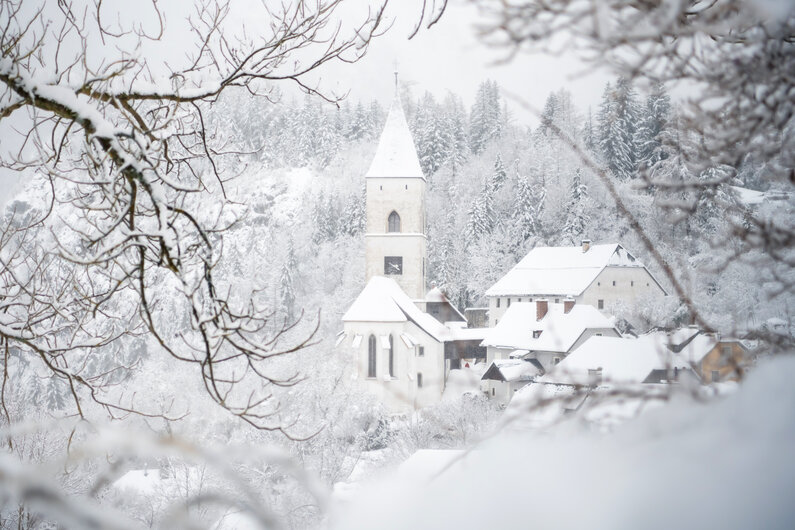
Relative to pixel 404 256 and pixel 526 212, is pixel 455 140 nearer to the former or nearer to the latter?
pixel 404 256

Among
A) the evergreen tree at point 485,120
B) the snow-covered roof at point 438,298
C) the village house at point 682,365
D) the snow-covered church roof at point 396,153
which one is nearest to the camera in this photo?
the village house at point 682,365

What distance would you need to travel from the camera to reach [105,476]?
55 cm

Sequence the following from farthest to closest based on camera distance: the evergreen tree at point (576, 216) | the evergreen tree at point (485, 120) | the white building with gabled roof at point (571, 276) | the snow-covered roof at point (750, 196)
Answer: the evergreen tree at point (485, 120) → the white building with gabled roof at point (571, 276) → the evergreen tree at point (576, 216) → the snow-covered roof at point (750, 196)

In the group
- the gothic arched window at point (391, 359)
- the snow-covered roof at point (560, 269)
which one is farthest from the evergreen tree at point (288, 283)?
the snow-covered roof at point (560, 269)

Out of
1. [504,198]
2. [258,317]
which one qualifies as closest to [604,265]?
[504,198]

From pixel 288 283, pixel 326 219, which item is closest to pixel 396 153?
pixel 288 283

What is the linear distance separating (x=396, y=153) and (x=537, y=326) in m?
13.3

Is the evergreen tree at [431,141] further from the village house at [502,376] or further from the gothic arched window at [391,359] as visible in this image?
the village house at [502,376]

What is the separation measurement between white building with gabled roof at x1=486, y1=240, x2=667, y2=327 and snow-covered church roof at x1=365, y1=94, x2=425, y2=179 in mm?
7596

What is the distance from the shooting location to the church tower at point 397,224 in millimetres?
29219

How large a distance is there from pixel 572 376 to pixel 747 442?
473 mm

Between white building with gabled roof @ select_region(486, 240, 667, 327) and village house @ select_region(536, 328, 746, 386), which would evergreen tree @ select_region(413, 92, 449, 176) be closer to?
white building with gabled roof @ select_region(486, 240, 667, 327)

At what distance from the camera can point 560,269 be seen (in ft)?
78.9

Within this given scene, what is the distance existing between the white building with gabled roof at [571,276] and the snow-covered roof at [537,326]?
40.0 inches
